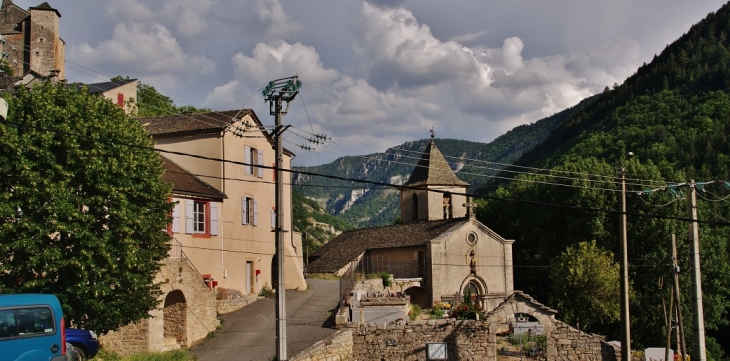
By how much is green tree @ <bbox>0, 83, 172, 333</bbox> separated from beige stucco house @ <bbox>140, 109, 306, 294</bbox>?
6730 millimetres

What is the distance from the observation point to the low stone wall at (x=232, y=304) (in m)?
28.7

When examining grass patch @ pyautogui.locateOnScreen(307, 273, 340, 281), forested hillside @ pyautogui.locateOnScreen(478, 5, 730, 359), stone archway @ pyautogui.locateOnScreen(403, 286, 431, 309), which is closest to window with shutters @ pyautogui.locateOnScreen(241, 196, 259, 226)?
grass patch @ pyautogui.locateOnScreen(307, 273, 340, 281)

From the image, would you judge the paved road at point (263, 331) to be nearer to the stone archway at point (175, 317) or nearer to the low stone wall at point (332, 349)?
the low stone wall at point (332, 349)

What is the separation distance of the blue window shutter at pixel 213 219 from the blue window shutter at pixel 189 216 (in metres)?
1.49

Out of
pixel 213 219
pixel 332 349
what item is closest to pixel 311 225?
pixel 213 219

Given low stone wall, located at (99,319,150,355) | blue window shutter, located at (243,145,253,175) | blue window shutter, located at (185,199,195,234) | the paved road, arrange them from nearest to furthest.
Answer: low stone wall, located at (99,319,150,355), the paved road, blue window shutter, located at (185,199,195,234), blue window shutter, located at (243,145,253,175)

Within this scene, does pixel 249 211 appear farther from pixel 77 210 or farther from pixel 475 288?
pixel 475 288

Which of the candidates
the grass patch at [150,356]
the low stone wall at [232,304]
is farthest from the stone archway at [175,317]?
the low stone wall at [232,304]

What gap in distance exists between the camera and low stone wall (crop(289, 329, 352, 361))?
22.4 meters

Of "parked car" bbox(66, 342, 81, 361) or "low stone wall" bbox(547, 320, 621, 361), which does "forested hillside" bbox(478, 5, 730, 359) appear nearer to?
"low stone wall" bbox(547, 320, 621, 361)

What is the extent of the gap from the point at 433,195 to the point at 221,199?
25.4 metres

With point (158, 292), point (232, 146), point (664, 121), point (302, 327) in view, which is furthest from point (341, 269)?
point (664, 121)

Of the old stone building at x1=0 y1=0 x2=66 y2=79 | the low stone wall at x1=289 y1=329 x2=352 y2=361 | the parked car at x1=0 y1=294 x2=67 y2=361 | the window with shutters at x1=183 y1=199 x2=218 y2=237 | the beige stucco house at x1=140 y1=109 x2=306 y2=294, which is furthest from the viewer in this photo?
the old stone building at x1=0 y1=0 x2=66 y2=79

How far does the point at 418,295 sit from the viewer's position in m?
45.5
